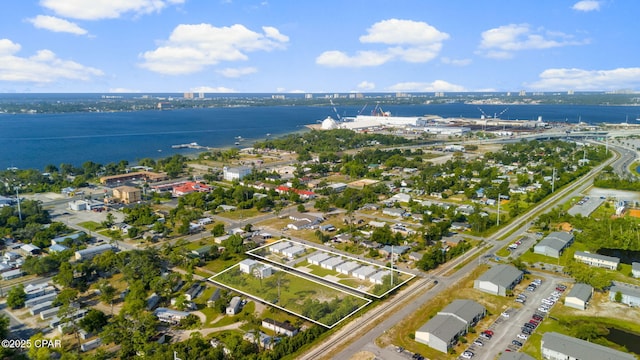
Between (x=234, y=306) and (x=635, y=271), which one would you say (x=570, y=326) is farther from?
(x=234, y=306)

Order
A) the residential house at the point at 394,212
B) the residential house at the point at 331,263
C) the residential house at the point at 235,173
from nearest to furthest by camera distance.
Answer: the residential house at the point at 331,263, the residential house at the point at 394,212, the residential house at the point at 235,173

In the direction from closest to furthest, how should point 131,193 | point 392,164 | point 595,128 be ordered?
point 131,193 → point 392,164 → point 595,128

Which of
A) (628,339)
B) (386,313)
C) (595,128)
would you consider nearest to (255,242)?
(386,313)

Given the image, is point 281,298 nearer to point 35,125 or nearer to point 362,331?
point 362,331

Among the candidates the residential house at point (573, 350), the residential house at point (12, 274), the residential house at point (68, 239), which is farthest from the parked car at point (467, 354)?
the residential house at point (68, 239)

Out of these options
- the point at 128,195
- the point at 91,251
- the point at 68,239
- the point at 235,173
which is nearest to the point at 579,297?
the point at 91,251

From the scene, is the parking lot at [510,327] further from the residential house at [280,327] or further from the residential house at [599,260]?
the residential house at [280,327]
